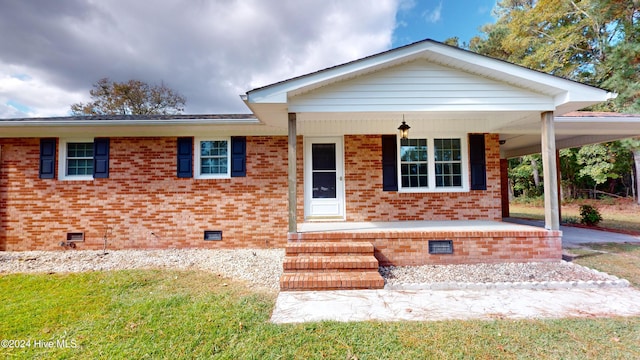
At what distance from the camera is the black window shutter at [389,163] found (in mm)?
6590

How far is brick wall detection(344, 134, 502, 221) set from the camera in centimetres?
659

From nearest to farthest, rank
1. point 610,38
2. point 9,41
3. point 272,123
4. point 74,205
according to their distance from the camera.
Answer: point 272,123 < point 74,205 < point 9,41 < point 610,38

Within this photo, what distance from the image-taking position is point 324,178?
667 centimetres

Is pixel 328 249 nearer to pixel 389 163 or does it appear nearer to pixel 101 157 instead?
pixel 389 163

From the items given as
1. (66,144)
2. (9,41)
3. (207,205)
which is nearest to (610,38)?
(207,205)

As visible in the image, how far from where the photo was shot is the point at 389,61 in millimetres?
4531

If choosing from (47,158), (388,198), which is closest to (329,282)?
(388,198)

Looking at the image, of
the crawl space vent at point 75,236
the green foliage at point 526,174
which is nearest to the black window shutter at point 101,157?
the crawl space vent at point 75,236

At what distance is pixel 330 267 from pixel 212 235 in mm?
3653

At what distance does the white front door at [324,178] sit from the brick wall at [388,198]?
20cm

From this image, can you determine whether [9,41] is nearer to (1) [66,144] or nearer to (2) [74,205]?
(1) [66,144]

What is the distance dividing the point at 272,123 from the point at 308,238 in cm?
259

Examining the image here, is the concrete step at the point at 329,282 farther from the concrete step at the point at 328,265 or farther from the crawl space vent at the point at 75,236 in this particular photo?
the crawl space vent at the point at 75,236

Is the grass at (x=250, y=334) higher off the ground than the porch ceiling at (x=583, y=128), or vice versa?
the porch ceiling at (x=583, y=128)
